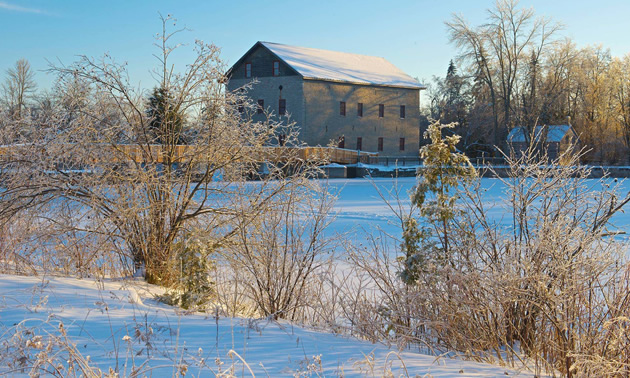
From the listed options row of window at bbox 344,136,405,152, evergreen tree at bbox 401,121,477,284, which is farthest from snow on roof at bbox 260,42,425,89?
evergreen tree at bbox 401,121,477,284

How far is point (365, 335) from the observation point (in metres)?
7.18

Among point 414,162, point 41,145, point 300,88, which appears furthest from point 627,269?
point 414,162

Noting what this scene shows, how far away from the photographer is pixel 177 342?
495cm

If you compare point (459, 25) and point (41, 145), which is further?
point (459, 25)

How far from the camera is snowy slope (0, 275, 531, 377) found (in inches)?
187

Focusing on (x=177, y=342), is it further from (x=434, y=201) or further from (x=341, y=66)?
Result: (x=341, y=66)

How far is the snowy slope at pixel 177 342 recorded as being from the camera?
4754 mm

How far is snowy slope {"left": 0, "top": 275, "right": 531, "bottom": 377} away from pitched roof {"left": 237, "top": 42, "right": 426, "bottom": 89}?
1610 inches

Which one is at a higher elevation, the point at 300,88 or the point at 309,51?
the point at 309,51

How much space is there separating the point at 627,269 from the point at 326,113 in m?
44.0

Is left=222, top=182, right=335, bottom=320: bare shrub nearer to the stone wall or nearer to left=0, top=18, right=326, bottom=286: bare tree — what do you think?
left=0, top=18, right=326, bottom=286: bare tree

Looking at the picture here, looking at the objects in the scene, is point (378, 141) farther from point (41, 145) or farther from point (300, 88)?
point (41, 145)

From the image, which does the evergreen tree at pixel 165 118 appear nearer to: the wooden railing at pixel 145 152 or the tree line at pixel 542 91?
the wooden railing at pixel 145 152

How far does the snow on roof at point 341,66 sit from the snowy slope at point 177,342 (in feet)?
134
